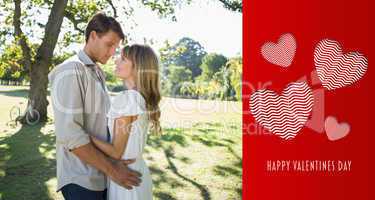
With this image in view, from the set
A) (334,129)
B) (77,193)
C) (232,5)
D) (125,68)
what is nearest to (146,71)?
(125,68)

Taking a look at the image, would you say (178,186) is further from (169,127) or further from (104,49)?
(169,127)

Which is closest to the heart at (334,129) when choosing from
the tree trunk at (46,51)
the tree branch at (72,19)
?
the tree trunk at (46,51)

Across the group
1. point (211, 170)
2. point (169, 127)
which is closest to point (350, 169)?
point (211, 170)

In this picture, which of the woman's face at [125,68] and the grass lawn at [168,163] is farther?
the grass lawn at [168,163]

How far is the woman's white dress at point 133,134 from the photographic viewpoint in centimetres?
224

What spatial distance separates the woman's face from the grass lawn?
125 inches

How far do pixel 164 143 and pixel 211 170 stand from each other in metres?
2.28

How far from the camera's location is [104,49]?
2330 millimetres

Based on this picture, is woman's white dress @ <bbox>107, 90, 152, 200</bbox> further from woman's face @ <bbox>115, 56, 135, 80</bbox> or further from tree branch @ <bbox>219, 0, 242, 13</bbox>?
tree branch @ <bbox>219, 0, 242, 13</bbox>

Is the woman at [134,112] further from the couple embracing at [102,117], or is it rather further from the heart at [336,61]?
the heart at [336,61]

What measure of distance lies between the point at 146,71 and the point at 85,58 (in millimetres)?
301

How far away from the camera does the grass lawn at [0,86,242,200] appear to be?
5559 millimetres

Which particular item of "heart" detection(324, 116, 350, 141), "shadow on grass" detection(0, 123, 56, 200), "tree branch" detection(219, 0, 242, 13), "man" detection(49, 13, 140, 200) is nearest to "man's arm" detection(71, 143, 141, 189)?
"man" detection(49, 13, 140, 200)

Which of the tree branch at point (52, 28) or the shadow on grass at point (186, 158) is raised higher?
the tree branch at point (52, 28)
